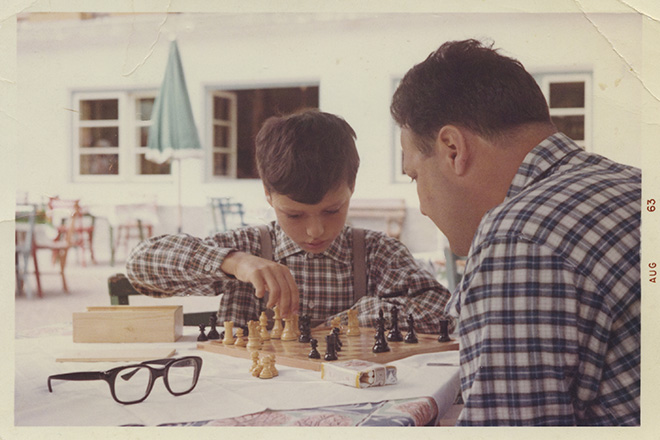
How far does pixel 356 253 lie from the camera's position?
5.57ft

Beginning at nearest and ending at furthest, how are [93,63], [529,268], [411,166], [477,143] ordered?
[529,268], [477,143], [411,166], [93,63]

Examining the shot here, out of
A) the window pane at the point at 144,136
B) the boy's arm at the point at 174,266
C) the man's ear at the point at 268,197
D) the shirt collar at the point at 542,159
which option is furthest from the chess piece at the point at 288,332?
the shirt collar at the point at 542,159

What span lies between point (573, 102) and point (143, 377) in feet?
3.54

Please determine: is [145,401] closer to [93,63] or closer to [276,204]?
[276,204]

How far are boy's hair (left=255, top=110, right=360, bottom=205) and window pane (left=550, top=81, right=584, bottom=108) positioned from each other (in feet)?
1.56

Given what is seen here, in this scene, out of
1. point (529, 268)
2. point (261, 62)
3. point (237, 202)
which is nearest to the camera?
point (529, 268)

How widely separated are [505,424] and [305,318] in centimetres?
68

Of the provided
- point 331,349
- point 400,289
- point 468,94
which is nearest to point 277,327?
point 331,349

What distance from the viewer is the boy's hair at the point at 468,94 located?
99 centimetres

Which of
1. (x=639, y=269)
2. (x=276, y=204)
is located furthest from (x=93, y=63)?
(x=639, y=269)

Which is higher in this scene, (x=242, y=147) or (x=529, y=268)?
(x=242, y=147)

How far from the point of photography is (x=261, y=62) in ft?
4.80

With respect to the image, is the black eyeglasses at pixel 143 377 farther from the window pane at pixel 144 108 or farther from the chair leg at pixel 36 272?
the window pane at pixel 144 108

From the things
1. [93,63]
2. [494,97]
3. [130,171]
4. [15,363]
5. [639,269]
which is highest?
[93,63]
